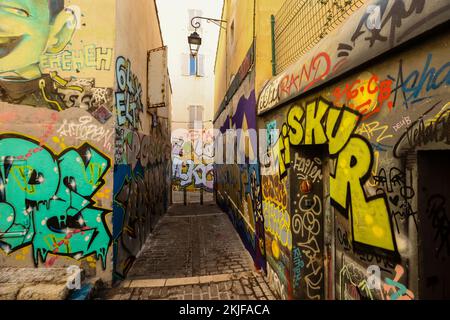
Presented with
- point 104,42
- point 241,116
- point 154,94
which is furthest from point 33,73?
point 241,116

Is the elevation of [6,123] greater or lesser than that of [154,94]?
lesser

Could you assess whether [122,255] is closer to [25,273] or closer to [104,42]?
[25,273]

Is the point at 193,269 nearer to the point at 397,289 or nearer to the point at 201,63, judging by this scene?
the point at 397,289

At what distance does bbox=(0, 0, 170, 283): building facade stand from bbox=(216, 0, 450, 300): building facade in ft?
10.8

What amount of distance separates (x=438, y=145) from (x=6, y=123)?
595cm

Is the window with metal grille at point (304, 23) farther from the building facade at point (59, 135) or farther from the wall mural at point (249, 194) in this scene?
the building facade at point (59, 135)

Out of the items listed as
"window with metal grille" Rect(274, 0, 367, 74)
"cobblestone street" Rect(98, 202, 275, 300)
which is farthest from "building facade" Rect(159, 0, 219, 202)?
"window with metal grille" Rect(274, 0, 367, 74)

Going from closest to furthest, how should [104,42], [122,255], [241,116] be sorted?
[104,42] → [122,255] → [241,116]

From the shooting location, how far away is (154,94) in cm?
751

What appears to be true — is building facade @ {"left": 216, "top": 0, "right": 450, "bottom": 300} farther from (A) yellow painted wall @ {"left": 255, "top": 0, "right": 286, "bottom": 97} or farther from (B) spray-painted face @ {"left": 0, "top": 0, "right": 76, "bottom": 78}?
(B) spray-painted face @ {"left": 0, "top": 0, "right": 76, "bottom": 78}

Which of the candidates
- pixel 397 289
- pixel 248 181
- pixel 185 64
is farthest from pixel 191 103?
pixel 397 289

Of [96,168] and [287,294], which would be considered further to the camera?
[96,168]

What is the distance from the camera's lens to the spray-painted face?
4.52 metres

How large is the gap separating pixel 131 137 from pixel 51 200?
1943 millimetres
